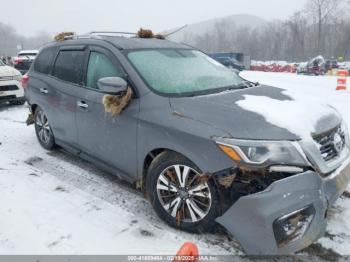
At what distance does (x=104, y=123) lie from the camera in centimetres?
410

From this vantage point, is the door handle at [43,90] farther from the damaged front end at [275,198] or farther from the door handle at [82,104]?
the damaged front end at [275,198]

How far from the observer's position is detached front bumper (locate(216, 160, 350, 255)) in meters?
2.74

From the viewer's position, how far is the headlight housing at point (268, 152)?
283cm

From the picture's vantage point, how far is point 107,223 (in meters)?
3.59

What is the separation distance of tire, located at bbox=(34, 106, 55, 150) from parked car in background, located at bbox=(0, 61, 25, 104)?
13.2 ft

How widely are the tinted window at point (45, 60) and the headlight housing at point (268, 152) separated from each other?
3560 mm

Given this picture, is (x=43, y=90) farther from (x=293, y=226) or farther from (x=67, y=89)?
(x=293, y=226)

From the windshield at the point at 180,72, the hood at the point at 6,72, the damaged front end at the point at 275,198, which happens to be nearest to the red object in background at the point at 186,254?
the damaged front end at the point at 275,198

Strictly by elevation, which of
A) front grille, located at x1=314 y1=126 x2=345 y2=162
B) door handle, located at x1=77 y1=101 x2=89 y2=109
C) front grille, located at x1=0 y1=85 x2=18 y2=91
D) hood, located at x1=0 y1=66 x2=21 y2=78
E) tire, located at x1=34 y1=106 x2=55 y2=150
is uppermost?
hood, located at x1=0 y1=66 x2=21 y2=78

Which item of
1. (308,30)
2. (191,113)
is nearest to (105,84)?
(191,113)

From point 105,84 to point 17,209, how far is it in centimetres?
157

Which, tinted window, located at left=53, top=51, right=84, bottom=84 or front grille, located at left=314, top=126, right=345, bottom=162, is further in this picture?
tinted window, located at left=53, top=51, right=84, bottom=84

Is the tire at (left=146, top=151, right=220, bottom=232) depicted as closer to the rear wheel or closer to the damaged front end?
the damaged front end

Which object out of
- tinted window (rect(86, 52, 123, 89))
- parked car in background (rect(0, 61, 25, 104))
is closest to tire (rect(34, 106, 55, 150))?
tinted window (rect(86, 52, 123, 89))
